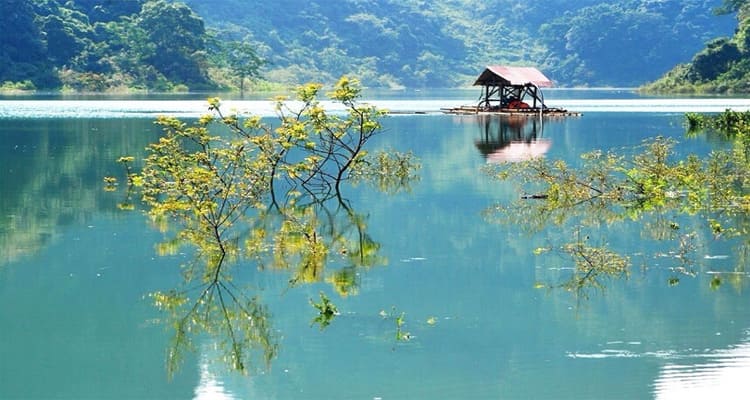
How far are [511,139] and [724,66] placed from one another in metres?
72.4

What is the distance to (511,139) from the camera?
47.0 m

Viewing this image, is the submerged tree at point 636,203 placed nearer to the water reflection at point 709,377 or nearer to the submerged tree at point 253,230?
the submerged tree at point 253,230

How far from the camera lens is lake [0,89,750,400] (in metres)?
12.0

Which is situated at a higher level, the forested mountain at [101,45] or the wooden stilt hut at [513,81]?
the forested mountain at [101,45]

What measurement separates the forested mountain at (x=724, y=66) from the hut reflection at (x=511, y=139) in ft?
158

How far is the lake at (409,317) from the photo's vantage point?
12.0 meters

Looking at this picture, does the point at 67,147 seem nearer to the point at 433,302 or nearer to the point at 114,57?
the point at 433,302

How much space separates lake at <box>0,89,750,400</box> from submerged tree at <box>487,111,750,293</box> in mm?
281

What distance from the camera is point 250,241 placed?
20.1 metres

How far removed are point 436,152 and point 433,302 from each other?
81.6 ft

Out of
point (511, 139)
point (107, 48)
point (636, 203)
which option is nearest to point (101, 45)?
point (107, 48)

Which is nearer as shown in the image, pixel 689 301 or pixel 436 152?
pixel 689 301

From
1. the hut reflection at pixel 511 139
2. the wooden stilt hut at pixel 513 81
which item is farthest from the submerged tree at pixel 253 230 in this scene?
the wooden stilt hut at pixel 513 81

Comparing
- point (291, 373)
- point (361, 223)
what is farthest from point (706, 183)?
point (291, 373)
